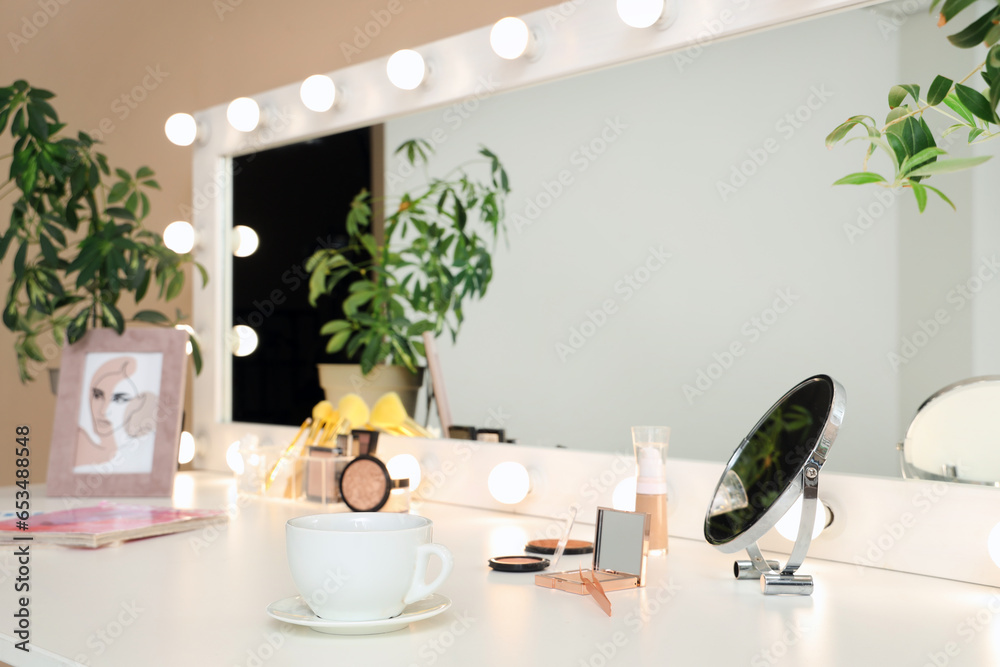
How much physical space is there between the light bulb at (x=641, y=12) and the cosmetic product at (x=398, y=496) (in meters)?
0.67

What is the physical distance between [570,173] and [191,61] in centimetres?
120

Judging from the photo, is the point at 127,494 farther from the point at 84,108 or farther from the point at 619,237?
the point at 84,108

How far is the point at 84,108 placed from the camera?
2.08 metres

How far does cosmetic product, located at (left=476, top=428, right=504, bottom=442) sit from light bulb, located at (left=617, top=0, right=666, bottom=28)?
Answer: 0.59 meters

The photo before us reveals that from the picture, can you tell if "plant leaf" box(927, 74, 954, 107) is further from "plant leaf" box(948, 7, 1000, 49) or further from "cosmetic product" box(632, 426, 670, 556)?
"cosmetic product" box(632, 426, 670, 556)

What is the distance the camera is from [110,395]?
4.69 feet

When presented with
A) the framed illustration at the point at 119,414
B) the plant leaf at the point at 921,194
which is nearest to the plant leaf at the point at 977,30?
the plant leaf at the point at 921,194

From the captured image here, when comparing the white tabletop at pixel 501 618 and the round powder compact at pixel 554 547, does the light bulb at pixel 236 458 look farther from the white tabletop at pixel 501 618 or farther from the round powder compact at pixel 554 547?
the round powder compact at pixel 554 547

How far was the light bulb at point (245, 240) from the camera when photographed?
68.6 inches

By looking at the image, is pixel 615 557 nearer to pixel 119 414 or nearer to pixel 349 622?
pixel 349 622

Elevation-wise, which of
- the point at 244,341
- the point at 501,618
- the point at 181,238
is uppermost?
the point at 181,238

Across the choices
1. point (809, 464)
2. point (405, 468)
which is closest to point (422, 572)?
point (809, 464)

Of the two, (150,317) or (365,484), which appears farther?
(150,317)

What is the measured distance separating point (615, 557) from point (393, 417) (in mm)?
678
